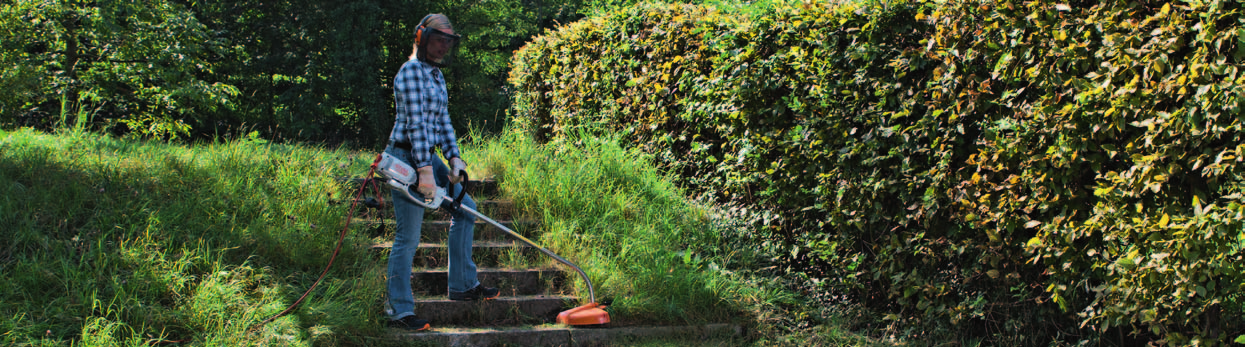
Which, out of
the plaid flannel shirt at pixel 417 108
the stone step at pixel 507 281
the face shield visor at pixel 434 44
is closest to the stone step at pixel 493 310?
the stone step at pixel 507 281

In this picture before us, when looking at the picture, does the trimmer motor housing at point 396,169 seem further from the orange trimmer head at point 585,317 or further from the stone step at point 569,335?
the orange trimmer head at point 585,317

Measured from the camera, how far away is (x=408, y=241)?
167 inches

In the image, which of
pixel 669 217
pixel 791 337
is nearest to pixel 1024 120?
pixel 791 337

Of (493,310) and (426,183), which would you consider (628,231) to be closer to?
(493,310)

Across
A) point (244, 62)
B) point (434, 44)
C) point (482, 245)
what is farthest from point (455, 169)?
point (244, 62)

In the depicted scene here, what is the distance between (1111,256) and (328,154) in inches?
226

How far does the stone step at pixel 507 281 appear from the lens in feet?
16.3

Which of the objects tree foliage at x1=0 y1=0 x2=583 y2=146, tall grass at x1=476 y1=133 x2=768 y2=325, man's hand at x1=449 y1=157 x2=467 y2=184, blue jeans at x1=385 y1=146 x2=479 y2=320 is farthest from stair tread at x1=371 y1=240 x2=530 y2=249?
tree foliage at x1=0 y1=0 x2=583 y2=146

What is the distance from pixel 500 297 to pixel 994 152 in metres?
2.89

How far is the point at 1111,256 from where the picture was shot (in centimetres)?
309

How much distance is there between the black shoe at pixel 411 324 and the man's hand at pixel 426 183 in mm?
749

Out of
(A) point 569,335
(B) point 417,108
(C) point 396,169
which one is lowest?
(A) point 569,335

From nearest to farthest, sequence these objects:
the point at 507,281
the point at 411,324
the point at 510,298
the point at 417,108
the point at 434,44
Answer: the point at 417,108 < the point at 434,44 < the point at 411,324 < the point at 510,298 < the point at 507,281

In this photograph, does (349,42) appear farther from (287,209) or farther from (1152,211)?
(1152,211)
